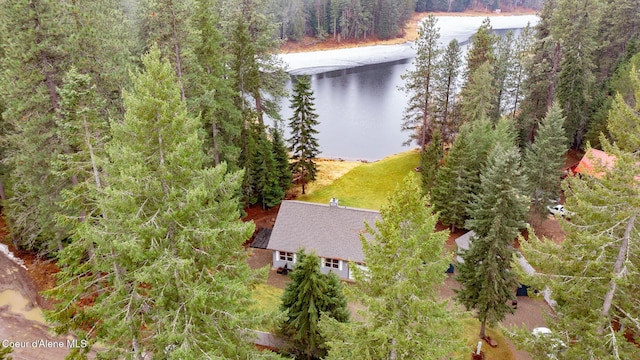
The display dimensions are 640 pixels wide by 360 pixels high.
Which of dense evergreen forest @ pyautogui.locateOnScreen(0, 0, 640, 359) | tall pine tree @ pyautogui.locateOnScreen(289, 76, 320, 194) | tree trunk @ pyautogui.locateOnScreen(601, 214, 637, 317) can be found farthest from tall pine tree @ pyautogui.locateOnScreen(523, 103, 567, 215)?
tree trunk @ pyautogui.locateOnScreen(601, 214, 637, 317)

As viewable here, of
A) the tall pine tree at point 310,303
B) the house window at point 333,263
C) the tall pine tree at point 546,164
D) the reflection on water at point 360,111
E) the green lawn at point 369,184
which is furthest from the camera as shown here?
the reflection on water at point 360,111

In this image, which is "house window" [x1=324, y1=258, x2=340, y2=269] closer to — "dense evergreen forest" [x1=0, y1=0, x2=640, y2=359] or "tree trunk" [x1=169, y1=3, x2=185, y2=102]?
"dense evergreen forest" [x1=0, y1=0, x2=640, y2=359]

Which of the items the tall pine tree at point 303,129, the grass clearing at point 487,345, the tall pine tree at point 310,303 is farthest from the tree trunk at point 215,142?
the grass clearing at point 487,345

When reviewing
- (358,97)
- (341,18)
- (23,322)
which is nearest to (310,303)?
(23,322)

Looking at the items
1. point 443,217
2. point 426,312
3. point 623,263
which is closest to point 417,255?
point 426,312

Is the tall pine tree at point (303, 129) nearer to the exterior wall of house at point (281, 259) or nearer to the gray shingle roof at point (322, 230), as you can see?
the gray shingle roof at point (322, 230)

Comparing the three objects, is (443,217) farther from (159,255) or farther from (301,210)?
(159,255)

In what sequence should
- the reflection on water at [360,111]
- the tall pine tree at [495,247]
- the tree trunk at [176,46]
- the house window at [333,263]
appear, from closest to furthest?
1. the tall pine tree at [495,247]
2. the tree trunk at [176,46]
3. the house window at [333,263]
4. the reflection on water at [360,111]
